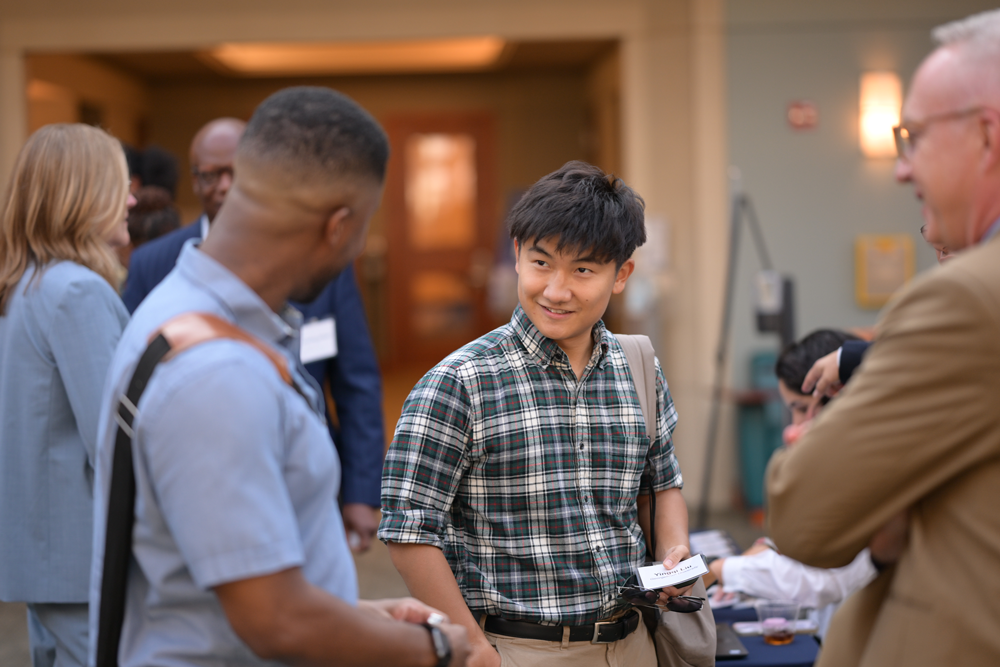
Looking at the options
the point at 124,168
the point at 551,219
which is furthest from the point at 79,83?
the point at 551,219

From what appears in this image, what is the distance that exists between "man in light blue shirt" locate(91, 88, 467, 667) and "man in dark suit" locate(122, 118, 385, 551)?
1506 millimetres

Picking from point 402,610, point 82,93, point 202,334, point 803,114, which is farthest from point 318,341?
point 82,93

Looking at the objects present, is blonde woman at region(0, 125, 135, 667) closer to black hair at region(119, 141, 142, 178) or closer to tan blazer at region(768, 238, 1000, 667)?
tan blazer at region(768, 238, 1000, 667)

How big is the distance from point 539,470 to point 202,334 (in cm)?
81

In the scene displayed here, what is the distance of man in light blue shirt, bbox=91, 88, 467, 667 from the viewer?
1.00 meters

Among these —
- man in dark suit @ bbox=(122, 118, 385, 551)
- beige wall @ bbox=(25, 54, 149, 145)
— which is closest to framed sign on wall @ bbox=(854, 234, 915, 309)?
man in dark suit @ bbox=(122, 118, 385, 551)

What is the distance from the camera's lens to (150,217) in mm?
3865

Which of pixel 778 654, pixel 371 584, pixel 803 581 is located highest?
pixel 803 581

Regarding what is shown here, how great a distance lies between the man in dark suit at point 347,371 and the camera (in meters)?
2.71

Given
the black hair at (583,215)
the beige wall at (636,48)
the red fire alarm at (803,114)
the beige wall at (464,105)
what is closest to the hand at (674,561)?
the black hair at (583,215)

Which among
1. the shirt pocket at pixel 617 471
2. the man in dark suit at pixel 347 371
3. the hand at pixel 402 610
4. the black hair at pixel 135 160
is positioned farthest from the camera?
the black hair at pixel 135 160

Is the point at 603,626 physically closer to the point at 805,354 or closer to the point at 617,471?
the point at 617,471

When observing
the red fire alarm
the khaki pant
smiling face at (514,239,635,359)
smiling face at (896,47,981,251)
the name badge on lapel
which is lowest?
the khaki pant

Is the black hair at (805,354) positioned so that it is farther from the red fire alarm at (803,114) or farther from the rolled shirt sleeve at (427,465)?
the red fire alarm at (803,114)
